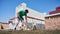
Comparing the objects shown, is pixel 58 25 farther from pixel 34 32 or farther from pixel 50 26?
pixel 34 32

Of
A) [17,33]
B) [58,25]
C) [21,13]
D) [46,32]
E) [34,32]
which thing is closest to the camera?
[46,32]

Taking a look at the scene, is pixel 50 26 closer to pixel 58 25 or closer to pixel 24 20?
pixel 58 25

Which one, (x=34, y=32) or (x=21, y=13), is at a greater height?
(x=21, y=13)

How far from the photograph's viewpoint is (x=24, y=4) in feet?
29.6

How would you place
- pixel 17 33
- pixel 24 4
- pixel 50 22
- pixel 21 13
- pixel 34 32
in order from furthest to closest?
1. pixel 24 4
2. pixel 50 22
3. pixel 21 13
4. pixel 17 33
5. pixel 34 32

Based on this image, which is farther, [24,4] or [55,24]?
[24,4]

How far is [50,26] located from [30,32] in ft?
9.84

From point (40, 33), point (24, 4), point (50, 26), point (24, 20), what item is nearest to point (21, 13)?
A: point (24, 20)

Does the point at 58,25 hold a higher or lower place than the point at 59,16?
lower

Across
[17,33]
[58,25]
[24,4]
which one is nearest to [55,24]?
[58,25]

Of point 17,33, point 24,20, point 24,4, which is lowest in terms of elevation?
point 17,33

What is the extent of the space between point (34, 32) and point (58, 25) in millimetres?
2832

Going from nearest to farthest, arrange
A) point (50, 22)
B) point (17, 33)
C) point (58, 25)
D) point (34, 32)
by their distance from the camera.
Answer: point (34, 32) → point (17, 33) → point (58, 25) → point (50, 22)

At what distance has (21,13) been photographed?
3.85 metres
